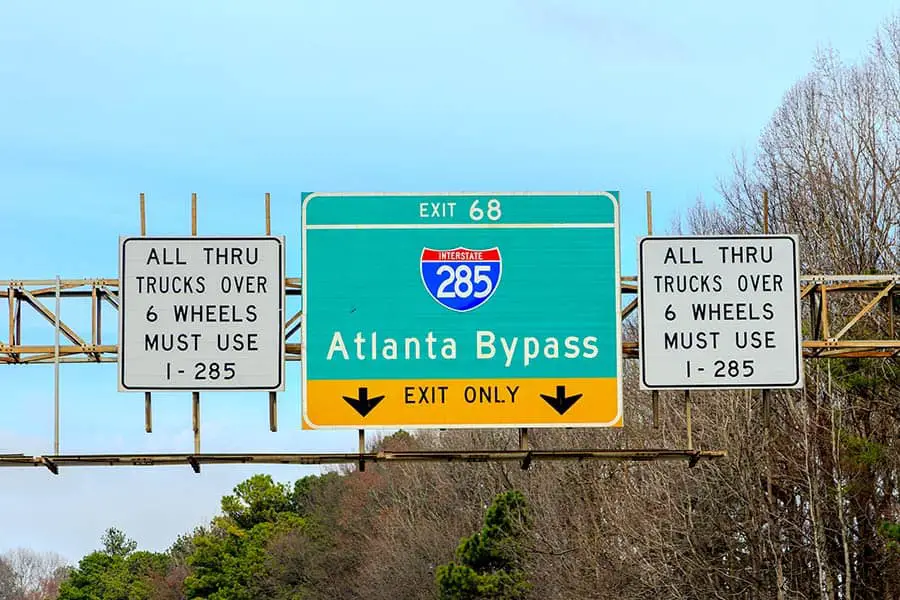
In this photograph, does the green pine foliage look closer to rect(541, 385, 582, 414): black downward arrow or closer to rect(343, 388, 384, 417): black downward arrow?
rect(541, 385, 582, 414): black downward arrow

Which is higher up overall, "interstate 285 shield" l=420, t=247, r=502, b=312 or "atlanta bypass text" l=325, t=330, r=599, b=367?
"interstate 285 shield" l=420, t=247, r=502, b=312

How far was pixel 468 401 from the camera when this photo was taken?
54.5 ft

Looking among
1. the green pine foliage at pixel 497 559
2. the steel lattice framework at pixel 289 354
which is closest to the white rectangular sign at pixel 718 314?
the steel lattice framework at pixel 289 354

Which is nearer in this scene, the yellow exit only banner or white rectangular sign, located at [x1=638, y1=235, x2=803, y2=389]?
the yellow exit only banner

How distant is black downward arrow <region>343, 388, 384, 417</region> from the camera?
1664cm

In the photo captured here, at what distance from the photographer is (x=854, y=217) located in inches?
1834

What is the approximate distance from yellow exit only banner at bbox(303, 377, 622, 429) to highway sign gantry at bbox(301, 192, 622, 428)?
0.4 inches

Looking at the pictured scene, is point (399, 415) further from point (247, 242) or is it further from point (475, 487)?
point (475, 487)

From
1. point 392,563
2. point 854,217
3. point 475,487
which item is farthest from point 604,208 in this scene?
point 392,563

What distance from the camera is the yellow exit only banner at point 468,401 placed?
1662 cm

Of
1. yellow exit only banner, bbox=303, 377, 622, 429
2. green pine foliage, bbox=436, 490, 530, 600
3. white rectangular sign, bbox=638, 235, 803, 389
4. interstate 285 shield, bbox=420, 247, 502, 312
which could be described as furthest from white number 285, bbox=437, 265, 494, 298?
green pine foliage, bbox=436, 490, 530, 600

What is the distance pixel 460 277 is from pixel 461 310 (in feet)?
1.27

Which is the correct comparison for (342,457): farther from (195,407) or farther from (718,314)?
(718,314)

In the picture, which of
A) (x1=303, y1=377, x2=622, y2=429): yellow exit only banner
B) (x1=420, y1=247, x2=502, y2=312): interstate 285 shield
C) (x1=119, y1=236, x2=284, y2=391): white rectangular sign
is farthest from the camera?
(x1=119, y1=236, x2=284, y2=391): white rectangular sign
